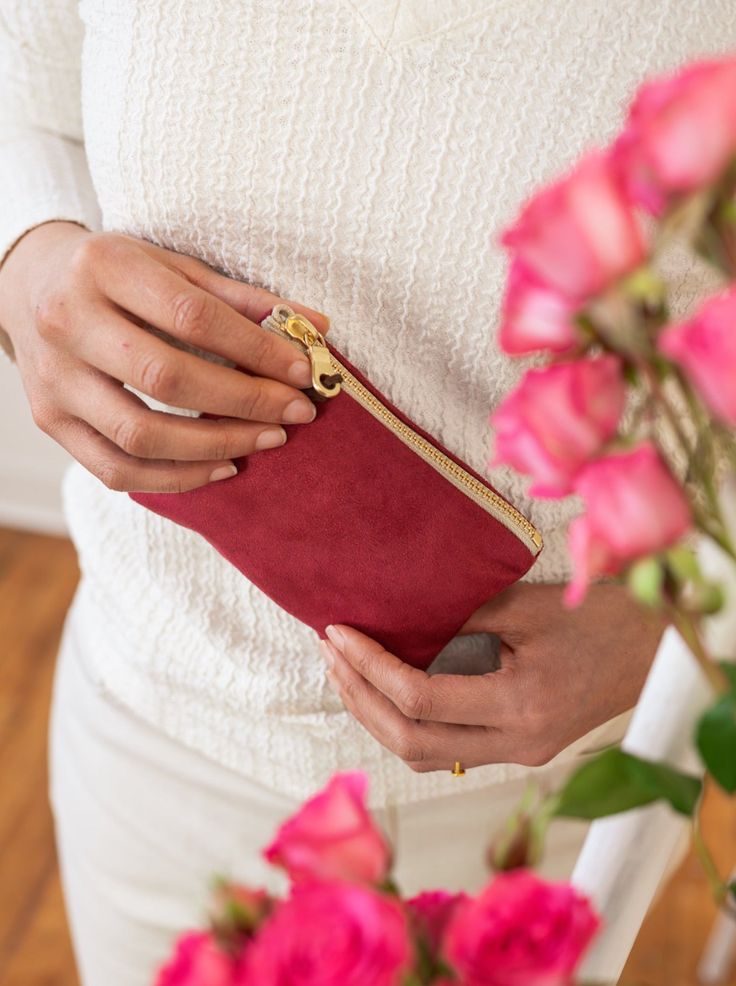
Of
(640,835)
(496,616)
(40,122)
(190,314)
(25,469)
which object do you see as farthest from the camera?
(25,469)

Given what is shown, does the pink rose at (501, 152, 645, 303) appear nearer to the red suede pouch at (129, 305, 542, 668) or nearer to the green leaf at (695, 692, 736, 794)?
the green leaf at (695, 692, 736, 794)

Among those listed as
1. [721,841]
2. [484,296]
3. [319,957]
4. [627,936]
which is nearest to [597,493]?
[319,957]

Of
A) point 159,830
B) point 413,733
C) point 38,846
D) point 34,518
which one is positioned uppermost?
point 413,733

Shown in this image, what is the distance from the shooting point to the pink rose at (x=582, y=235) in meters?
0.20

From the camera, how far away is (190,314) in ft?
1.92

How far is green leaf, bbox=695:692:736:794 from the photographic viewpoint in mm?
243

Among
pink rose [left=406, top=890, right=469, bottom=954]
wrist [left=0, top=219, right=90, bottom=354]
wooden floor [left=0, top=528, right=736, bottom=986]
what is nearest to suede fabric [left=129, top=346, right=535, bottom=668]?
wrist [left=0, top=219, right=90, bottom=354]

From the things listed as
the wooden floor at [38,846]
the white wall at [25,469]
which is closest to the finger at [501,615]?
the wooden floor at [38,846]

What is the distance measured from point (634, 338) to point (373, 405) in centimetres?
41

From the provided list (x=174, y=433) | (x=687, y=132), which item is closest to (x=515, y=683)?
(x=174, y=433)

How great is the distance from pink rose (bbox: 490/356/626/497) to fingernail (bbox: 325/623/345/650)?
46cm

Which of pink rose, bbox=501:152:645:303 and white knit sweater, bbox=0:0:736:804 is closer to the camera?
pink rose, bbox=501:152:645:303

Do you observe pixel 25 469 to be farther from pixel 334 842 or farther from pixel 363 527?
pixel 334 842

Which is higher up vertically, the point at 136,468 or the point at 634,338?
the point at 634,338
